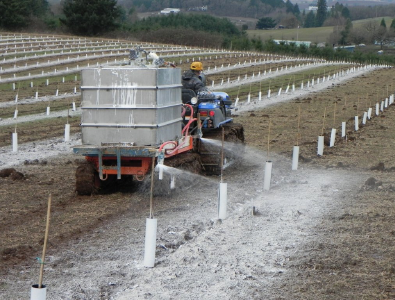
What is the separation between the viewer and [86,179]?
1445 centimetres

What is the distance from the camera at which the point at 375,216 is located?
12820mm

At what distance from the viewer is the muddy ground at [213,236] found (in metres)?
9.07

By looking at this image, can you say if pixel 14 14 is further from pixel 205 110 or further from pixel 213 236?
pixel 213 236

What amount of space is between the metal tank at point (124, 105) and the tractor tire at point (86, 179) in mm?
493

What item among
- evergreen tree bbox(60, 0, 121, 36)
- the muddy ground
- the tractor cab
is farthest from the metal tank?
evergreen tree bbox(60, 0, 121, 36)

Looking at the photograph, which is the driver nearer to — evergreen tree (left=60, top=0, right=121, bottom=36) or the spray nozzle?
the spray nozzle

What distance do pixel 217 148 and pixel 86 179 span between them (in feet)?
13.0

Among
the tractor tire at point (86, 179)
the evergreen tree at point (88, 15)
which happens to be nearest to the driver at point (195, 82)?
the tractor tire at point (86, 179)

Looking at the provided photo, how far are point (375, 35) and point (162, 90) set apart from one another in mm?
144291

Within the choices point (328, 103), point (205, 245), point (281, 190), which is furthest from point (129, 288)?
point (328, 103)

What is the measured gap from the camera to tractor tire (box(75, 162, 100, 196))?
1445 centimetres

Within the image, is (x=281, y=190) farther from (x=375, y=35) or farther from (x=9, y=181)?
(x=375, y=35)

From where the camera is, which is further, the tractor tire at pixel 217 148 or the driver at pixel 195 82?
the driver at pixel 195 82

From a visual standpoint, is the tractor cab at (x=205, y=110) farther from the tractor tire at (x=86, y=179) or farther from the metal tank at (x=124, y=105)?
the tractor tire at (x=86, y=179)
